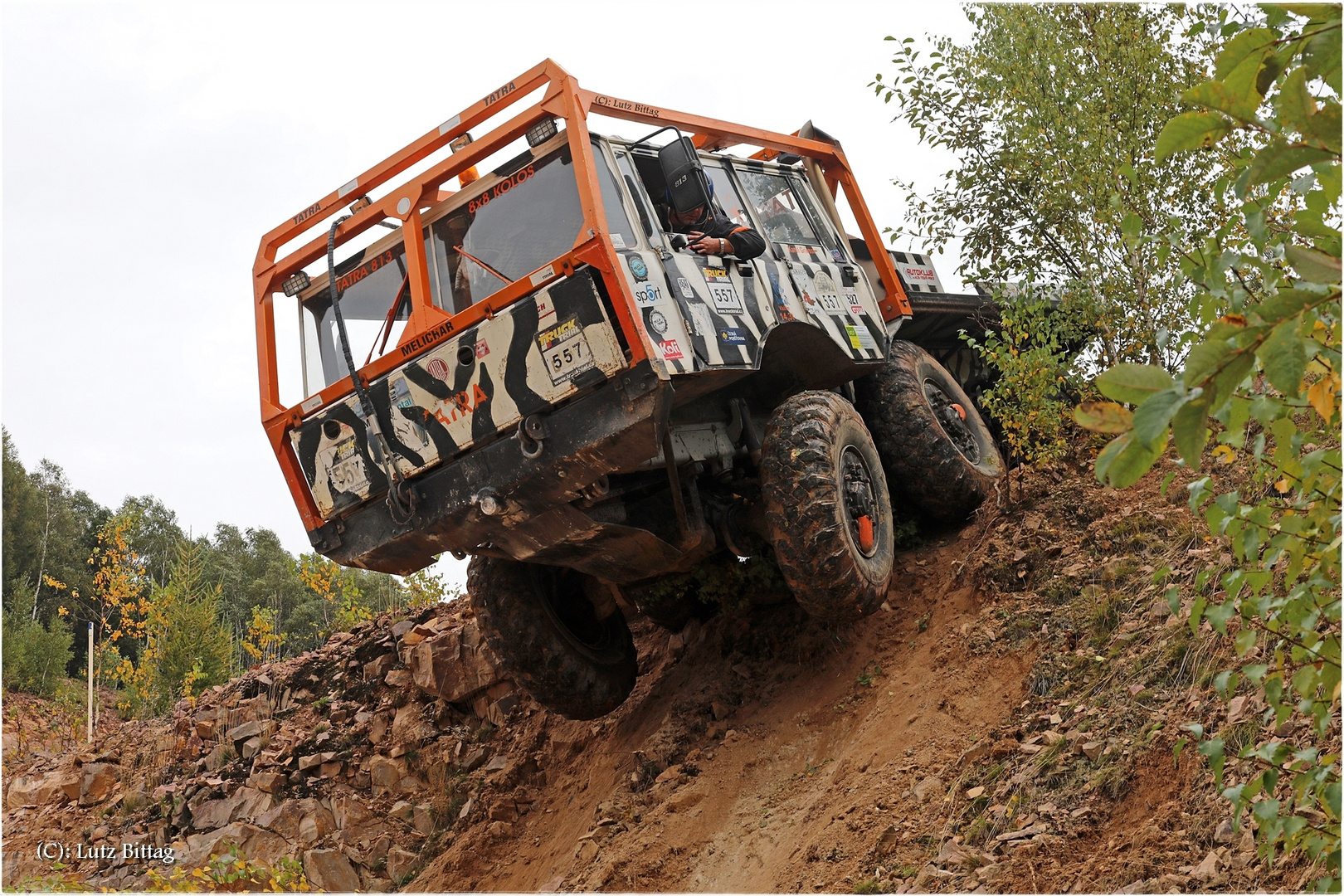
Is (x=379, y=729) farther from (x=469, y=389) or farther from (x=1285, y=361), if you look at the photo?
(x=1285, y=361)

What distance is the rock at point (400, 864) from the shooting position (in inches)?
304

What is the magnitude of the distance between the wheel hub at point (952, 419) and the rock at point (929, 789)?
3.26 m

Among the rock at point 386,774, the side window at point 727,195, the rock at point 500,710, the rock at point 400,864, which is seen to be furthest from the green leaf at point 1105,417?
the rock at point 386,774

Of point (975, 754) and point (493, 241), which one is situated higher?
point (493, 241)

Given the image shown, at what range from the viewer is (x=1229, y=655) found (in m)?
4.86

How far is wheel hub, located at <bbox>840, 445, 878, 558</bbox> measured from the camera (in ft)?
21.4

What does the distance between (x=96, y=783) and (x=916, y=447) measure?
7.16 metres

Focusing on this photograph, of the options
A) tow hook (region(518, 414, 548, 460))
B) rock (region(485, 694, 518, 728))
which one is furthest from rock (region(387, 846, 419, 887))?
tow hook (region(518, 414, 548, 460))

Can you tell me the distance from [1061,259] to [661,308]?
4627mm

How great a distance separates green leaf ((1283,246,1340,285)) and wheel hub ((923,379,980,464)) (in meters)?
6.10

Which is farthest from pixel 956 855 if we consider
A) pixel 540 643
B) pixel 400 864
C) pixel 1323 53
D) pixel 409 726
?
pixel 409 726

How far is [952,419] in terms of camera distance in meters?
8.45

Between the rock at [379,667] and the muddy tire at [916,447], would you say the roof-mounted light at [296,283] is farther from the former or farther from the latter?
the rock at [379,667]

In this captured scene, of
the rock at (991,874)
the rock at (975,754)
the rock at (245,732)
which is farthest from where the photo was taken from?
the rock at (245,732)
